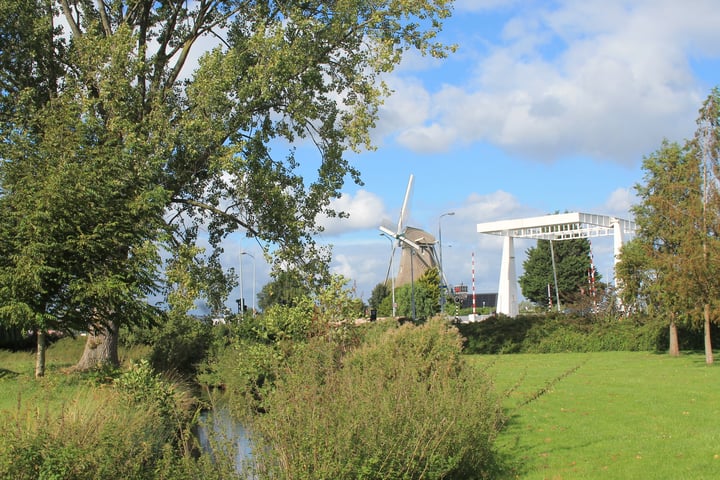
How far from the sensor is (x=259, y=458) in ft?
23.9

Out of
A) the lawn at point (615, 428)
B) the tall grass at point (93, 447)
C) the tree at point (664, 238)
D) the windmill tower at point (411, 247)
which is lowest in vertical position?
the lawn at point (615, 428)

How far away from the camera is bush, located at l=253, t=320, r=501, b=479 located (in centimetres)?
720

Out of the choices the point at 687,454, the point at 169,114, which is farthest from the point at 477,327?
the point at 687,454

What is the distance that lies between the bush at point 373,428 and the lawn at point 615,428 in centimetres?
125

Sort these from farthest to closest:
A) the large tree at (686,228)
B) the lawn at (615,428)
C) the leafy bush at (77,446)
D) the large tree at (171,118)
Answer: the large tree at (686,228) → the large tree at (171,118) → the lawn at (615,428) → the leafy bush at (77,446)

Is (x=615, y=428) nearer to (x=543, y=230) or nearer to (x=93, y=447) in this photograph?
(x=93, y=447)

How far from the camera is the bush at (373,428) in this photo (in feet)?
23.6

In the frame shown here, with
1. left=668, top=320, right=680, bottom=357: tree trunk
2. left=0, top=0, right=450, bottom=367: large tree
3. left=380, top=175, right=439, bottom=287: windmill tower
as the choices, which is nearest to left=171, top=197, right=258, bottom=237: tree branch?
left=0, top=0, right=450, bottom=367: large tree

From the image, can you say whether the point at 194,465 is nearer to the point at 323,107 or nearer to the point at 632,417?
the point at 632,417

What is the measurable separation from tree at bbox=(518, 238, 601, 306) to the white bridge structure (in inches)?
789

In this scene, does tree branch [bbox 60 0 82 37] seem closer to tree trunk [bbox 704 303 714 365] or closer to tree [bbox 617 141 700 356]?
tree [bbox 617 141 700 356]

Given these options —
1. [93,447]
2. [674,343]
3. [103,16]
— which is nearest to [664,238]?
[674,343]

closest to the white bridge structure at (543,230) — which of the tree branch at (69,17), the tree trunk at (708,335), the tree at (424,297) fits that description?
the tree trunk at (708,335)

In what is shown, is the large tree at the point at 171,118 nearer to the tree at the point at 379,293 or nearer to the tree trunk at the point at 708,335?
the tree trunk at the point at 708,335
